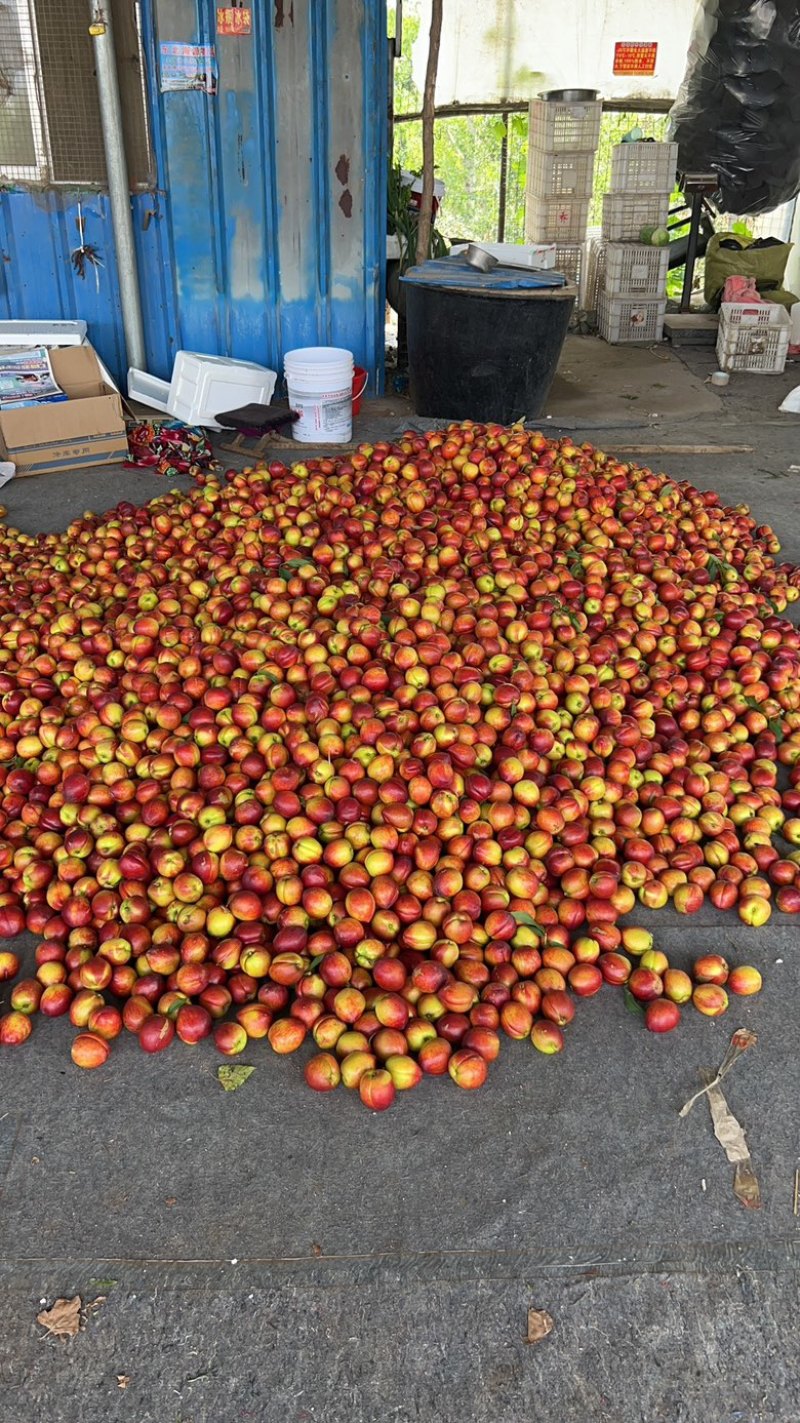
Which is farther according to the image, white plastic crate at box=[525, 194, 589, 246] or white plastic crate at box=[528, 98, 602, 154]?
white plastic crate at box=[525, 194, 589, 246]

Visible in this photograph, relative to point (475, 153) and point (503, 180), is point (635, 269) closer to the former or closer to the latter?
point (503, 180)

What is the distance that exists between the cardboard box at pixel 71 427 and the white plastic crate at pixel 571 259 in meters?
6.50

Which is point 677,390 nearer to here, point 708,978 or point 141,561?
point 141,561

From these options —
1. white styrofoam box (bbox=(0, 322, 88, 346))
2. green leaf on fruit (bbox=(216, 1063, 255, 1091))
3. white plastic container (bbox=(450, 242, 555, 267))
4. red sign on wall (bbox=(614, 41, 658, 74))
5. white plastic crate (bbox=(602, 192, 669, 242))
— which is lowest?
green leaf on fruit (bbox=(216, 1063, 255, 1091))

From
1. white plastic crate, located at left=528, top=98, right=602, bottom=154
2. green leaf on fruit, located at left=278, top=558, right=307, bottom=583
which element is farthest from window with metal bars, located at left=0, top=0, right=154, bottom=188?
white plastic crate, located at left=528, top=98, right=602, bottom=154

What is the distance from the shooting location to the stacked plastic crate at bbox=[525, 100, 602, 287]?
1046 cm

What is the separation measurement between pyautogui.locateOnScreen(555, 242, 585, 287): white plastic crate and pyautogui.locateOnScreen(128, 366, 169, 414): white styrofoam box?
18.6 feet

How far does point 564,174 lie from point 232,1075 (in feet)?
35.5

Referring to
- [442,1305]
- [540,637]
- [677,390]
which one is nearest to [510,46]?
[677,390]

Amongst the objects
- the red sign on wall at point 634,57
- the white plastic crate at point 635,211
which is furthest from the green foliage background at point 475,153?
the white plastic crate at point 635,211

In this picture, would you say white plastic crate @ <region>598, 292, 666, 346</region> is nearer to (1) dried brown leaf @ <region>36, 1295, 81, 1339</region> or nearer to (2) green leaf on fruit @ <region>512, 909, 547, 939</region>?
(2) green leaf on fruit @ <region>512, 909, 547, 939</region>

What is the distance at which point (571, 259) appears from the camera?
10969 mm

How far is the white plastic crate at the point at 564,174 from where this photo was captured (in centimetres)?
1073

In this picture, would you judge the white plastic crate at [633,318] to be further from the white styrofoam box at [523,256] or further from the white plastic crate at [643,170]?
the white styrofoam box at [523,256]
